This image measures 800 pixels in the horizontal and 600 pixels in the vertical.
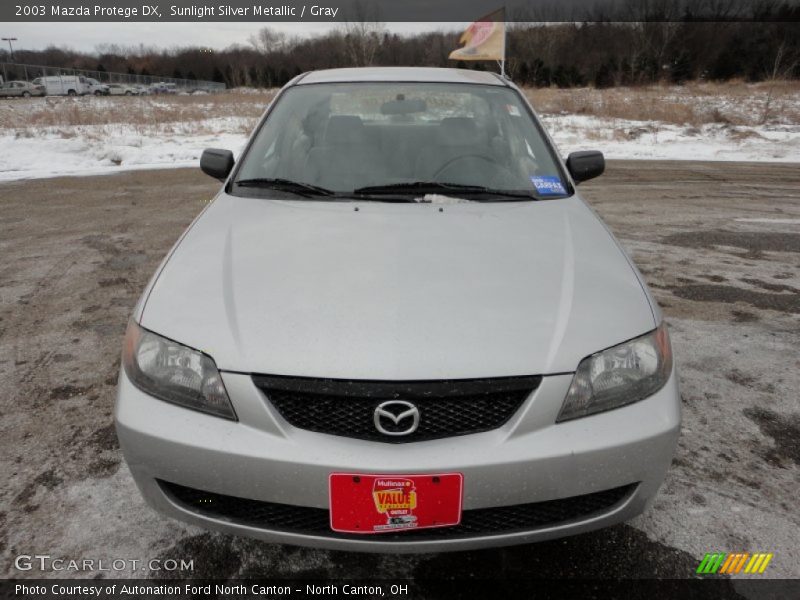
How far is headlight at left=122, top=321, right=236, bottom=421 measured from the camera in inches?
57.9

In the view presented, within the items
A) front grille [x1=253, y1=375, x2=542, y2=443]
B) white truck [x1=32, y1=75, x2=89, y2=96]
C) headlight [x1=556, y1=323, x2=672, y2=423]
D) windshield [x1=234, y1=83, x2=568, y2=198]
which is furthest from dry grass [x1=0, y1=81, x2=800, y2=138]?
white truck [x1=32, y1=75, x2=89, y2=96]

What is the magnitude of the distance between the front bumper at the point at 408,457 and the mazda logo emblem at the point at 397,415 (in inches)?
1.6

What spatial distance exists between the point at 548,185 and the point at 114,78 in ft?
216

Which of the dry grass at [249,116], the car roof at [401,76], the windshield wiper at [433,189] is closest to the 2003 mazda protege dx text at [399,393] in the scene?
the windshield wiper at [433,189]

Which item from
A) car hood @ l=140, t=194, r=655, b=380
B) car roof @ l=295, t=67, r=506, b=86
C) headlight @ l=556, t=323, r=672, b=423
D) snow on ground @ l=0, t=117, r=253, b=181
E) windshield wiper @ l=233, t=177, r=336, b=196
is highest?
car roof @ l=295, t=67, r=506, b=86

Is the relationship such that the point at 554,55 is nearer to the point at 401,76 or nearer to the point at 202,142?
the point at 202,142

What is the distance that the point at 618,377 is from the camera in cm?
153

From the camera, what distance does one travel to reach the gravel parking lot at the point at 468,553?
176cm

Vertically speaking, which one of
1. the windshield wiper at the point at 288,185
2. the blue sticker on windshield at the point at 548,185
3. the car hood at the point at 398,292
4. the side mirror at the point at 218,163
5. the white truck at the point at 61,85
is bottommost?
the car hood at the point at 398,292

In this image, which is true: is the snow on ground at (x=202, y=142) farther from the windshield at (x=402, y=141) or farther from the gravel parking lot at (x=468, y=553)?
the windshield at (x=402, y=141)

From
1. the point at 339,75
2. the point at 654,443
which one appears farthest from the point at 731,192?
the point at 654,443

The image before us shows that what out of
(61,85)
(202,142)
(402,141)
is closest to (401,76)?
(402,141)

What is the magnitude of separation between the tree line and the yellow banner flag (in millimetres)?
22566

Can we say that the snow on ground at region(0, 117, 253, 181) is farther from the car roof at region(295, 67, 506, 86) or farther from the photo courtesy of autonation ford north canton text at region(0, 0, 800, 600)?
the car roof at region(295, 67, 506, 86)
